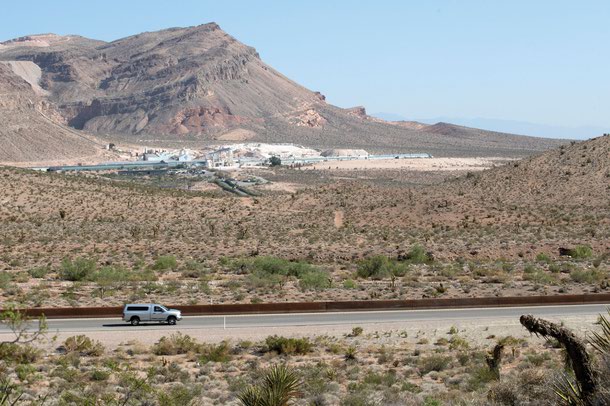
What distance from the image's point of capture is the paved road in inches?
1066

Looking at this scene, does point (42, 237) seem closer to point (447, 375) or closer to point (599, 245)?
point (599, 245)

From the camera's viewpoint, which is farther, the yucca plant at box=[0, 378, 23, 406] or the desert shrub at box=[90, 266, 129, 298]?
the desert shrub at box=[90, 266, 129, 298]

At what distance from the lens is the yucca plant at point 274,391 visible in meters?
15.1

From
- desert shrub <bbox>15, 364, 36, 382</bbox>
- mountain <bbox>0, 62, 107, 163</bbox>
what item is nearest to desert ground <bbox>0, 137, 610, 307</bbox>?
desert shrub <bbox>15, 364, 36, 382</bbox>

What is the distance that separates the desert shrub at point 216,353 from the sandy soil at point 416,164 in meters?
132

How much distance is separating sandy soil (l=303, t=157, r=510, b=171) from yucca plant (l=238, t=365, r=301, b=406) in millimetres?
138590

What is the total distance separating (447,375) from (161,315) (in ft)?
32.6

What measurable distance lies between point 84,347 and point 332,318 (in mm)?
8075

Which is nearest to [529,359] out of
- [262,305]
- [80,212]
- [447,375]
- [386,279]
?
[447,375]

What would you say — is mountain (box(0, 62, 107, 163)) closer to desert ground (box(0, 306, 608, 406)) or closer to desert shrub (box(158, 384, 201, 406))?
desert ground (box(0, 306, 608, 406))

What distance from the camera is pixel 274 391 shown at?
1561 centimetres

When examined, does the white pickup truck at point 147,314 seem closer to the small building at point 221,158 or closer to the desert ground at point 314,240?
the desert ground at point 314,240

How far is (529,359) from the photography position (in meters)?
21.4

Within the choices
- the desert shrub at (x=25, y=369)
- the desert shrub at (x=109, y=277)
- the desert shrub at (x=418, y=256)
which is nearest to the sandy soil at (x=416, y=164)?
the desert shrub at (x=418, y=256)
